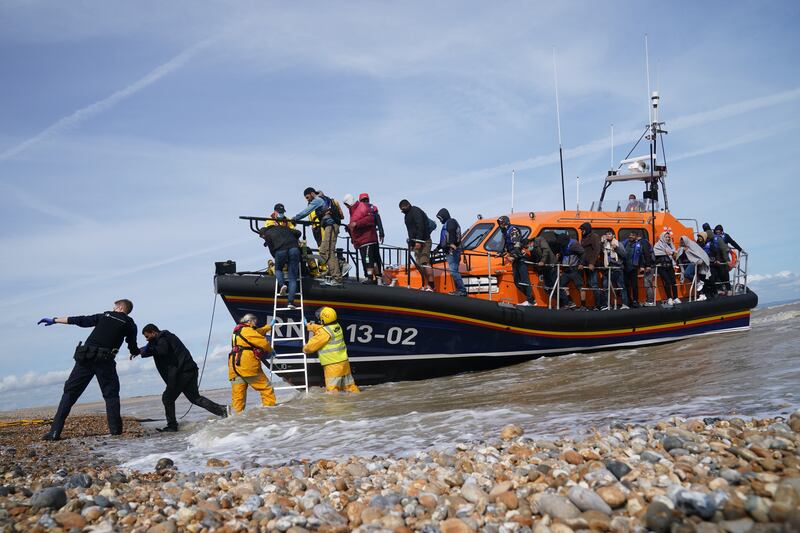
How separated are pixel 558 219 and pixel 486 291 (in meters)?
1.72

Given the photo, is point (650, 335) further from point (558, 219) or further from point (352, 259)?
point (352, 259)

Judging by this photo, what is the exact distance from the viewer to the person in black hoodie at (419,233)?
861cm

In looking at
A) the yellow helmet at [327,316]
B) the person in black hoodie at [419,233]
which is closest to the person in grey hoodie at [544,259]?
the person in black hoodie at [419,233]

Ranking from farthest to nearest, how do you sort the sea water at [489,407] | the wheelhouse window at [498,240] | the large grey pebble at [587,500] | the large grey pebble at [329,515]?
1. the wheelhouse window at [498,240]
2. the sea water at [489,407]
3. the large grey pebble at [329,515]
4. the large grey pebble at [587,500]

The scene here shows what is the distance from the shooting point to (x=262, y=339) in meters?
6.89

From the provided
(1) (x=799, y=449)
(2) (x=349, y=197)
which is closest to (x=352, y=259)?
(2) (x=349, y=197)

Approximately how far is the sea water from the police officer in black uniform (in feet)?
2.32

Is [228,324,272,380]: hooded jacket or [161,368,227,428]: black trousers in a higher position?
[228,324,272,380]: hooded jacket

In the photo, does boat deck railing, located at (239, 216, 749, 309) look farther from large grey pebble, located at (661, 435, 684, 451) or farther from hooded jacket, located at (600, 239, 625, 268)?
large grey pebble, located at (661, 435, 684, 451)

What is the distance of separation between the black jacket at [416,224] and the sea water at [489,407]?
1.96 metres

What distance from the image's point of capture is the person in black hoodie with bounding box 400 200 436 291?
8609 mm

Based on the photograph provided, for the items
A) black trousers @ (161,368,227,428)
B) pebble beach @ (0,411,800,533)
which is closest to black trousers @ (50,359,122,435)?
black trousers @ (161,368,227,428)

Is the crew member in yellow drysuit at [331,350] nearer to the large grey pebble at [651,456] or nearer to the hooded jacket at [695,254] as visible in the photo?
the large grey pebble at [651,456]

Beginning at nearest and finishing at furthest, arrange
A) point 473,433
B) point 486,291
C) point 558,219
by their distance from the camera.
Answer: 1. point 473,433
2. point 486,291
3. point 558,219
